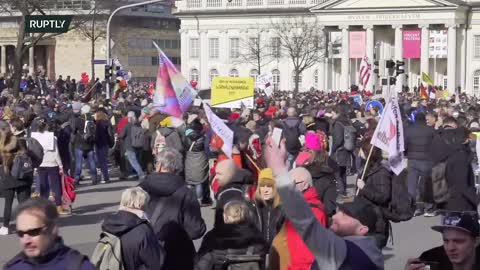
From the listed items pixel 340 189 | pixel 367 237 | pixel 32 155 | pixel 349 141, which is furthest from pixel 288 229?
pixel 349 141

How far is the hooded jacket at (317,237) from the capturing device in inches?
227

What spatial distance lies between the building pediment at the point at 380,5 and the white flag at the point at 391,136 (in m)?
77.5

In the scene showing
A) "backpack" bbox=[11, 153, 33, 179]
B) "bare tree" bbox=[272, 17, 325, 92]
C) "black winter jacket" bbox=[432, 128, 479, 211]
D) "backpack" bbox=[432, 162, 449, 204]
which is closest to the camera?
"backpack" bbox=[11, 153, 33, 179]

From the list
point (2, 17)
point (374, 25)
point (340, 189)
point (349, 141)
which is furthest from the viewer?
point (2, 17)

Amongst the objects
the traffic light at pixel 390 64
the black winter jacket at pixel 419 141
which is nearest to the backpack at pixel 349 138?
the black winter jacket at pixel 419 141

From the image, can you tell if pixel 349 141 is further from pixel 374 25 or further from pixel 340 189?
pixel 374 25

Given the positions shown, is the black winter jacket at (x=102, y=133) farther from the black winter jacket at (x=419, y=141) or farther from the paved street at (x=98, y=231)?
the black winter jacket at (x=419, y=141)

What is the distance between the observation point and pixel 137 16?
331 ft

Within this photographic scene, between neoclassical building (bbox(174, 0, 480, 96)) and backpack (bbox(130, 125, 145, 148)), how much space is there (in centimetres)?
6167

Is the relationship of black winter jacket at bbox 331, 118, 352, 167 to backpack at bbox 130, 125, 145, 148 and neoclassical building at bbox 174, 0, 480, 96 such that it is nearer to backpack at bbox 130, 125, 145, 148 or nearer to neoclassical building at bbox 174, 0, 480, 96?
backpack at bbox 130, 125, 145, 148

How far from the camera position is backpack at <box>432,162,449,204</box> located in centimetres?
1633

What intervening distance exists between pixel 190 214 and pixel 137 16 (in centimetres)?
9274

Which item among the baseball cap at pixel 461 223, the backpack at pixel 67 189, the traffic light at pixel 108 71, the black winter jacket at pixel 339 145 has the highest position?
the traffic light at pixel 108 71

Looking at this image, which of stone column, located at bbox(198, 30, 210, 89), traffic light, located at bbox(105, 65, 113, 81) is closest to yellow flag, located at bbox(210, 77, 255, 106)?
traffic light, located at bbox(105, 65, 113, 81)
